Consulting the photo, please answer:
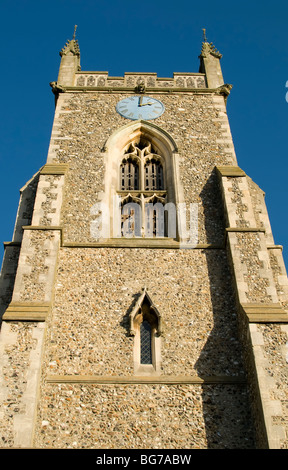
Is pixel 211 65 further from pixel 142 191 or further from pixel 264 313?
pixel 264 313

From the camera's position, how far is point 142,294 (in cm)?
1013

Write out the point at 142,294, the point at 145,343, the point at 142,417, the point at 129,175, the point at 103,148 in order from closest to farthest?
the point at 142,417 < the point at 145,343 < the point at 142,294 < the point at 103,148 < the point at 129,175

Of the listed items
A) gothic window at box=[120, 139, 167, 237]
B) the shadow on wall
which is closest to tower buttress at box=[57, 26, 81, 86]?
gothic window at box=[120, 139, 167, 237]

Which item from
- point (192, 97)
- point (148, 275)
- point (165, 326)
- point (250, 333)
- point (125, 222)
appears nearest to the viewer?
point (250, 333)

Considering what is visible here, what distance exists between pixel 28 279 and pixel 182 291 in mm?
2997

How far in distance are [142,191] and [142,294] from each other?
3667 millimetres

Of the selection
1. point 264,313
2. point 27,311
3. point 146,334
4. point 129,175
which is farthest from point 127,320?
point 129,175

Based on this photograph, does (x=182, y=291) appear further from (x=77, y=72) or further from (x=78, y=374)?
(x=77, y=72)

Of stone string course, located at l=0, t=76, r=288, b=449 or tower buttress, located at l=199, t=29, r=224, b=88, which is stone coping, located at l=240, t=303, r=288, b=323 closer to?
stone string course, located at l=0, t=76, r=288, b=449

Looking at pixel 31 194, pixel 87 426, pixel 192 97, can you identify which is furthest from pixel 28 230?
pixel 192 97

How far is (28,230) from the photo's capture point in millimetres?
10727

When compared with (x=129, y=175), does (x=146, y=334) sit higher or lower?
lower

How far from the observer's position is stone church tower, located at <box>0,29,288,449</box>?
830cm

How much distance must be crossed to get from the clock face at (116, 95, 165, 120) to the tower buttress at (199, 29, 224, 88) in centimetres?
201
